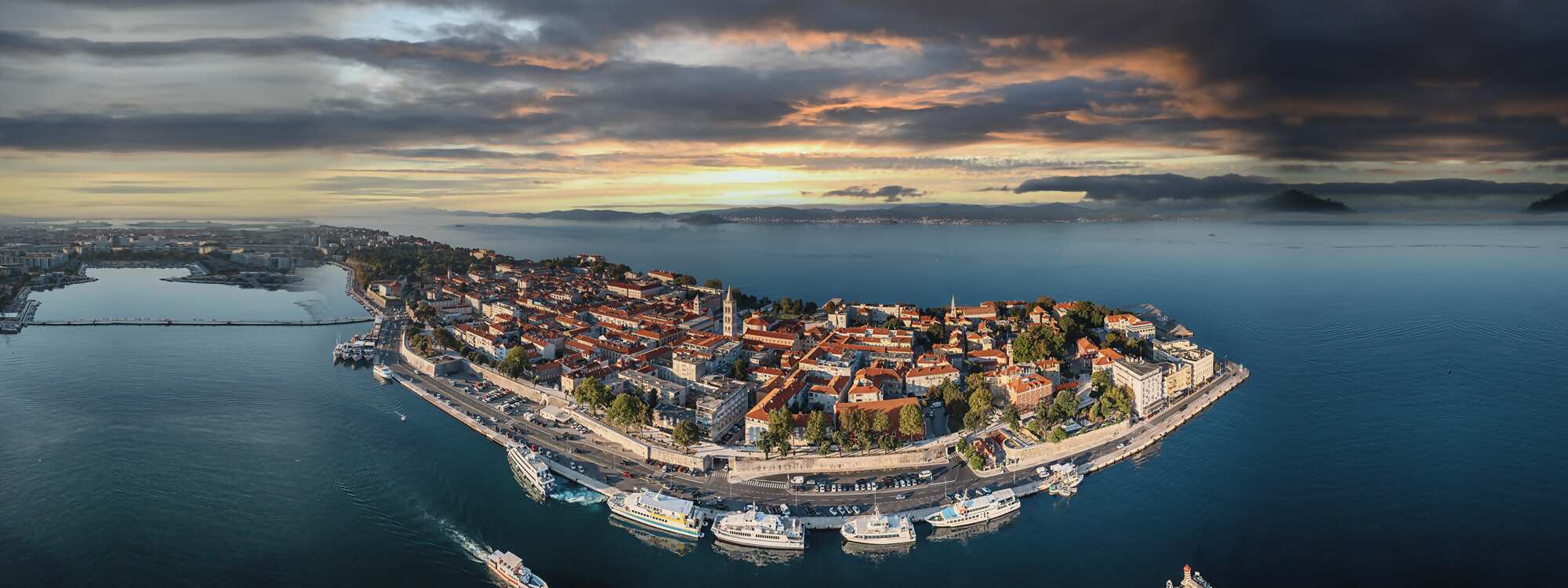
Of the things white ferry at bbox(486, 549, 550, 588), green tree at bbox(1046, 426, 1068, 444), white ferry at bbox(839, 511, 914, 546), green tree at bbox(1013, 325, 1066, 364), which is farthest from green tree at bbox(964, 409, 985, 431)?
white ferry at bbox(486, 549, 550, 588)

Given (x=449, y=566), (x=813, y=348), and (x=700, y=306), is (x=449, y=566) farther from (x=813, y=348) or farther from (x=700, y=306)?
(x=700, y=306)

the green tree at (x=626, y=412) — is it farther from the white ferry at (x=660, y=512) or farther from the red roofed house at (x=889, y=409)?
the red roofed house at (x=889, y=409)

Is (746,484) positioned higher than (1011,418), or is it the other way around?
(1011,418)

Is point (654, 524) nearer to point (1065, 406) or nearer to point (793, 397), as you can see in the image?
point (793, 397)

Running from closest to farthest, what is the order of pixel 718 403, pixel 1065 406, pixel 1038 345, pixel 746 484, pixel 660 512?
pixel 660 512 → pixel 746 484 → pixel 718 403 → pixel 1065 406 → pixel 1038 345

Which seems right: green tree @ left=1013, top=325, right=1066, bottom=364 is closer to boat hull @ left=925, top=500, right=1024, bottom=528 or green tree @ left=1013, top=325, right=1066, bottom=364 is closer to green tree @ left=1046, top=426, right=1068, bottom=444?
green tree @ left=1046, top=426, right=1068, bottom=444

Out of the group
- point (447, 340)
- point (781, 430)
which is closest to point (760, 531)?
point (781, 430)

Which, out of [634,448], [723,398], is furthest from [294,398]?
[723,398]
